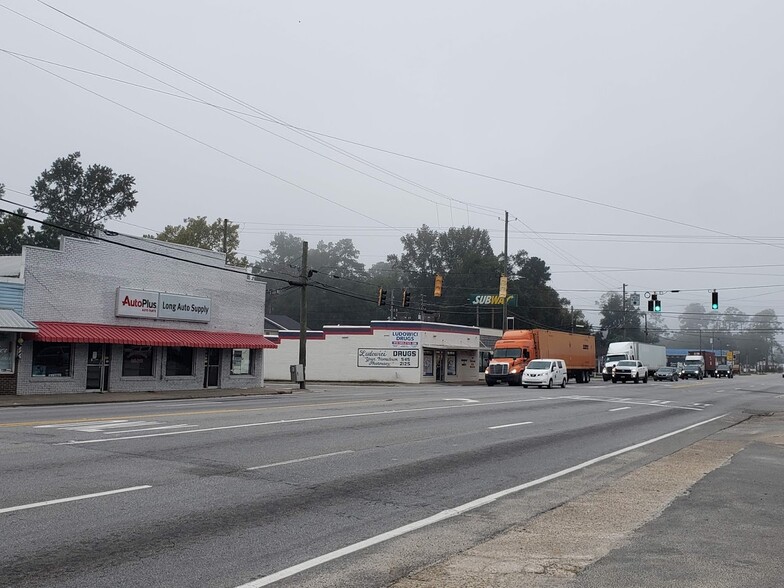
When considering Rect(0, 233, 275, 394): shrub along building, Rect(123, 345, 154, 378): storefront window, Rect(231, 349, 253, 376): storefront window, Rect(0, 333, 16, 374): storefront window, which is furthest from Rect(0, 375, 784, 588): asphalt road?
Rect(231, 349, 253, 376): storefront window

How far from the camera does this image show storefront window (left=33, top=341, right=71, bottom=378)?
2967 centimetres

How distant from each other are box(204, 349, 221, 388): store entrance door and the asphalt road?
1860cm

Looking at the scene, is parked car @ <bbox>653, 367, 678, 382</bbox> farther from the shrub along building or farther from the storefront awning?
the storefront awning

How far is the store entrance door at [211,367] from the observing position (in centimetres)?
3781

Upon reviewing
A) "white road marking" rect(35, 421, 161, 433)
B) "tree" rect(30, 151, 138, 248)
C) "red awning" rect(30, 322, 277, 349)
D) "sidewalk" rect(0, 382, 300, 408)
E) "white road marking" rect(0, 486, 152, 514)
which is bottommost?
"sidewalk" rect(0, 382, 300, 408)

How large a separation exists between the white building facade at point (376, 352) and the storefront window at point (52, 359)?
27.8 metres

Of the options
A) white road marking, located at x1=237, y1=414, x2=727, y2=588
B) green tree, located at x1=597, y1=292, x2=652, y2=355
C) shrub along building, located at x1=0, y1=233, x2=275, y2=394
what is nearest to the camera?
white road marking, located at x1=237, y1=414, x2=727, y2=588

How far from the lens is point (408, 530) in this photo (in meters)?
7.70

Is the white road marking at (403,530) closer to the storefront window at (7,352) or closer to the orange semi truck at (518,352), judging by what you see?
the storefront window at (7,352)

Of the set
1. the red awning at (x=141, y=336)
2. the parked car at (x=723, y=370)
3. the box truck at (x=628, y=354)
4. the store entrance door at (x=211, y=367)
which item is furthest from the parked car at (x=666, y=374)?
the store entrance door at (x=211, y=367)

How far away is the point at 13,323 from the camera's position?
2753cm

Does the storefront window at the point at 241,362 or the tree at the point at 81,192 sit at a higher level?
the tree at the point at 81,192

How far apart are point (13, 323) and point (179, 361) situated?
9878 millimetres

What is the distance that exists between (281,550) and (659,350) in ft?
237
